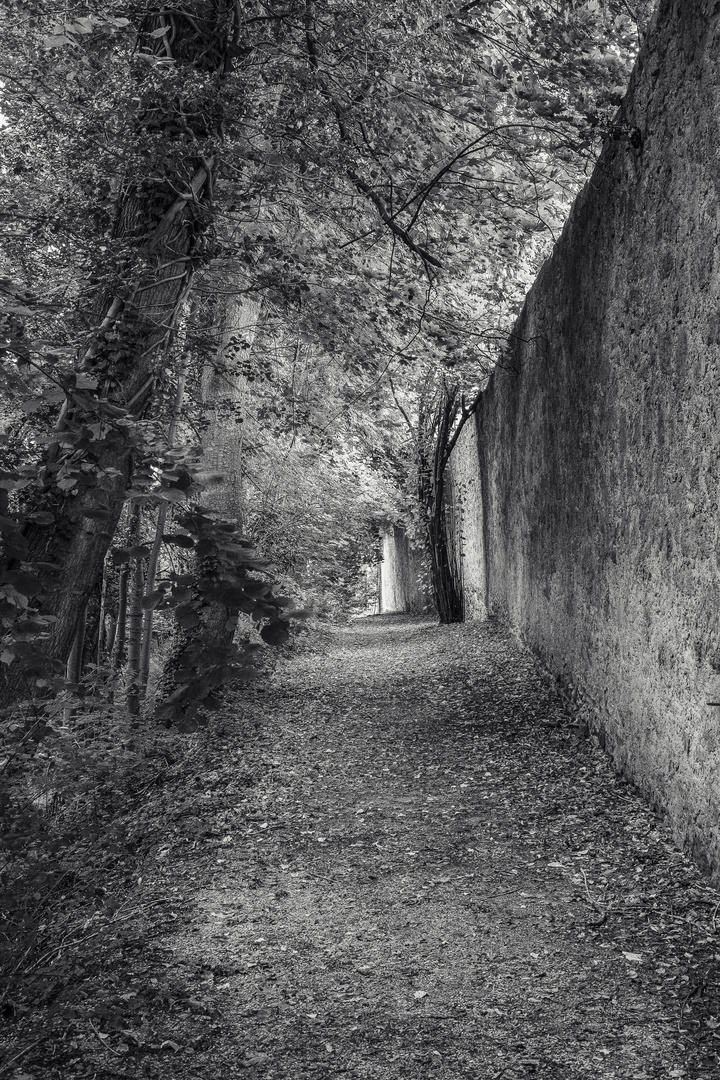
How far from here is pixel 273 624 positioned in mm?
2408

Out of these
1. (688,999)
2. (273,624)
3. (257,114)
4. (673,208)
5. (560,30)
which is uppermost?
(560,30)

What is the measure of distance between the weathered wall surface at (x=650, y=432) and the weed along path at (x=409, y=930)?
1.30 ft

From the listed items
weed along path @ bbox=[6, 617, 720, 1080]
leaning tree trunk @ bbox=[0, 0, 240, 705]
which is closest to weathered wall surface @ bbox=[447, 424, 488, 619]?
weed along path @ bbox=[6, 617, 720, 1080]

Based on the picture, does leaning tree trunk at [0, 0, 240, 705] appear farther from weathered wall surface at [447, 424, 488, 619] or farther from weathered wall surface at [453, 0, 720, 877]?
weathered wall surface at [447, 424, 488, 619]

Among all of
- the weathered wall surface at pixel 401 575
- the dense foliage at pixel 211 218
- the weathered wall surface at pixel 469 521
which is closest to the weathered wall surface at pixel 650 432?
the dense foliage at pixel 211 218

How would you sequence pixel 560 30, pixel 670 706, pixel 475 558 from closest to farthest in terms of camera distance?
1. pixel 670 706
2. pixel 560 30
3. pixel 475 558

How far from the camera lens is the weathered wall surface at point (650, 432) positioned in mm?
3236

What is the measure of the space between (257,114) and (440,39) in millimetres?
1473

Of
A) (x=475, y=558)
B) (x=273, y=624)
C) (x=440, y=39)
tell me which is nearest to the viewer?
(x=273, y=624)

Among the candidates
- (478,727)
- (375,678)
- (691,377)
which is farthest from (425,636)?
(691,377)

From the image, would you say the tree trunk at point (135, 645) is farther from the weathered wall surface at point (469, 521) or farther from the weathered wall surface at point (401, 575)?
the weathered wall surface at point (401, 575)

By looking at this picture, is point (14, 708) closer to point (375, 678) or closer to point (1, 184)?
point (1, 184)

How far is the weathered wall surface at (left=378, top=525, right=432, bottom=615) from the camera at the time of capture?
17.7 meters

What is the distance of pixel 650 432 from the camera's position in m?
3.86
